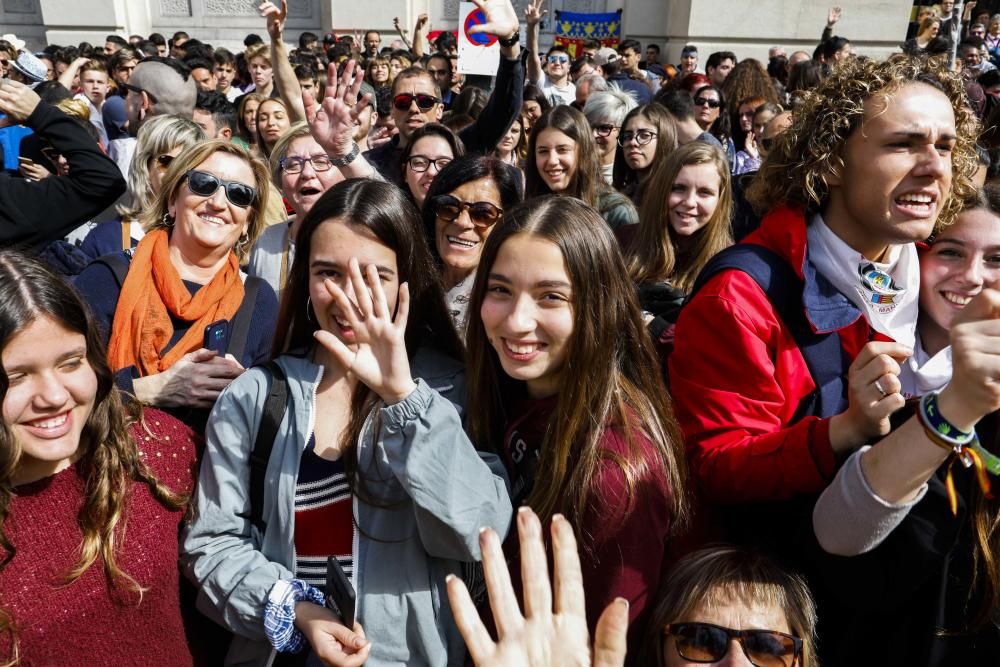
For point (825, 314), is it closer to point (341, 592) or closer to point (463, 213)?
point (341, 592)

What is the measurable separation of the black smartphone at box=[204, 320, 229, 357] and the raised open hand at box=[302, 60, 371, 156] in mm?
1137

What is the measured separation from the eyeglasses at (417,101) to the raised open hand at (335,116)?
178 centimetres

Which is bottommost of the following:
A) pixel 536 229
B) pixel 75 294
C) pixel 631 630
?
pixel 631 630

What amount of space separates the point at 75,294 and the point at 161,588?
0.72 m

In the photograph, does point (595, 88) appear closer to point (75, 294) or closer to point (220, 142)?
point (220, 142)

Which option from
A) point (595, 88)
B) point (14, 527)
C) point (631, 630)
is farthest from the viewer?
point (595, 88)

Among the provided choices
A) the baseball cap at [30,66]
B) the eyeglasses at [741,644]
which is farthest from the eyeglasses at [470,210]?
the baseball cap at [30,66]

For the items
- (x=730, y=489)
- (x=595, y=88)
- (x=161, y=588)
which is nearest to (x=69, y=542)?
(x=161, y=588)

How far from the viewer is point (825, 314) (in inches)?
72.2

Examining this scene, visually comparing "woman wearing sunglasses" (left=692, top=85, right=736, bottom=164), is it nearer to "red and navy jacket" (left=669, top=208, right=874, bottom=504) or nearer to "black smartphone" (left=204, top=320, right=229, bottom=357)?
"red and navy jacket" (left=669, top=208, right=874, bottom=504)

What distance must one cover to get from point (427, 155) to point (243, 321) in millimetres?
1504

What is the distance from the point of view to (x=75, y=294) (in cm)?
175

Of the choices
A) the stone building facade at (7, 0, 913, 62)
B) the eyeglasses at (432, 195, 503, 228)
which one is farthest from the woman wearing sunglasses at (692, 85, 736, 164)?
the stone building facade at (7, 0, 913, 62)

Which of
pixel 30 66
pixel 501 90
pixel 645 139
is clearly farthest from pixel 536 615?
pixel 30 66
